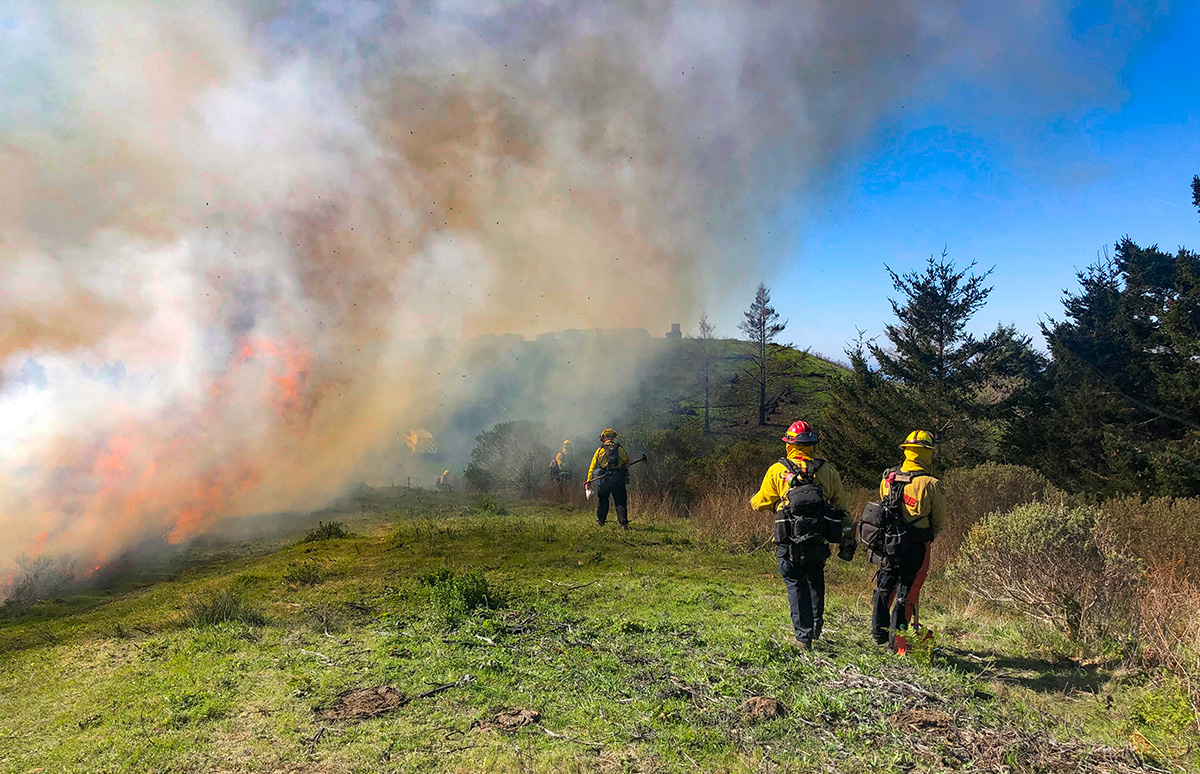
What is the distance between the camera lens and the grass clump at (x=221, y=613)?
6719mm

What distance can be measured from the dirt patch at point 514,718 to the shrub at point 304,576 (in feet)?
18.6

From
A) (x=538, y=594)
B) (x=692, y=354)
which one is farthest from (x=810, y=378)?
(x=538, y=594)

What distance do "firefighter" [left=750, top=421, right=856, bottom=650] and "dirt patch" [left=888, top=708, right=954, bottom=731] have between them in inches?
56.4

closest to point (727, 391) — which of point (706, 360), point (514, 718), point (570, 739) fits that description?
point (706, 360)

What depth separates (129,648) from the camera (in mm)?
6211

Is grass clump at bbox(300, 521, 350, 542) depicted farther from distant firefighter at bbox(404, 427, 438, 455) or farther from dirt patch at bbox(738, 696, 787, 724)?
distant firefighter at bbox(404, 427, 438, 455)

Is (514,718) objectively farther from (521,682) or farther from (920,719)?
(920,719)

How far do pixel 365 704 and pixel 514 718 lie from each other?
1.20 m

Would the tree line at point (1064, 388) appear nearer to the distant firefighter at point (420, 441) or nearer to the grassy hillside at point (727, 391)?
the grassy hillside at point (727, 391)

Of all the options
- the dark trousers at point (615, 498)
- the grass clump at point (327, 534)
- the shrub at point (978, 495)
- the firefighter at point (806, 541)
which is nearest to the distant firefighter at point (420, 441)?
the grass clump at point (327, 534)

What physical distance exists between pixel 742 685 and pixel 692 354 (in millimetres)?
38867

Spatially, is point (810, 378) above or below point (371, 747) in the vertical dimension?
above

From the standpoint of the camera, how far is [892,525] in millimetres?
5629

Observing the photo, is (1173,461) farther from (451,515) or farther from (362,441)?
(362,441)
